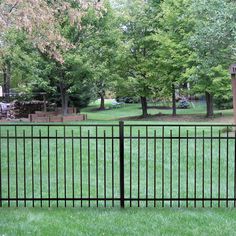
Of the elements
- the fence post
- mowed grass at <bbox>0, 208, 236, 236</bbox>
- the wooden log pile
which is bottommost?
mowed grass at <bbox>0, 208, 236, 236</bbox>

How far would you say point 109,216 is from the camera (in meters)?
6.05

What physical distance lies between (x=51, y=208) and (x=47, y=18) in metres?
6.56

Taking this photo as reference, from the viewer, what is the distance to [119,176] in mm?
8719

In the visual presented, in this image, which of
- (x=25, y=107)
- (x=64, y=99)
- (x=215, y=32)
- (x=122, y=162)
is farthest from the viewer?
(x=25, y=107)

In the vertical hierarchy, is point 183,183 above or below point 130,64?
below

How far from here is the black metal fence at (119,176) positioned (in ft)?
21.5

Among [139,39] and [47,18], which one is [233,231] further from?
[139,39]

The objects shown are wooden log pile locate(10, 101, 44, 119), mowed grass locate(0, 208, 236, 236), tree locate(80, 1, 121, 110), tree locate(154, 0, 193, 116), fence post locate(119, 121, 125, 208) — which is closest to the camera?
mowed grass locate(0, 208, 236, 236)

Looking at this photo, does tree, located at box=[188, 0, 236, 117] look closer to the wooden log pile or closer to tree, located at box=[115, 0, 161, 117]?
tree, located at box=[115, 0, 161, 117]

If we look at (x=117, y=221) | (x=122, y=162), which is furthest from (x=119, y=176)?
(x=117, y=221)

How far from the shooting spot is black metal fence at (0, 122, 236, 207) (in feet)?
21.5

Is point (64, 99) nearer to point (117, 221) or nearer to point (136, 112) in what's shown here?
point (136, 112)

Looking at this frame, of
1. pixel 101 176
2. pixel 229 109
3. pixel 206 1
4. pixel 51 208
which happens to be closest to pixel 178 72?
Answer: pixel 229 109

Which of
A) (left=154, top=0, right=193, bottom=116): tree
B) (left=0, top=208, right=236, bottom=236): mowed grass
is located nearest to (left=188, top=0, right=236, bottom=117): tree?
(left=154, top=0, right=193, bottom=116): tree
